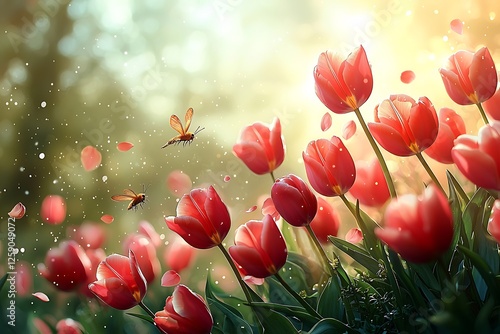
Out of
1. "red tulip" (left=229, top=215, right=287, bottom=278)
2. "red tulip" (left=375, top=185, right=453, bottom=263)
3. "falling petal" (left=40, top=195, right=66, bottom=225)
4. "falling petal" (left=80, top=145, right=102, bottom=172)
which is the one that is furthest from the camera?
"falling petal" (left=80, top=145, right=102, bottom=172)

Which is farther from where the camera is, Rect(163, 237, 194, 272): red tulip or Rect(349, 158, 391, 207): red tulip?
Rect(163, 237, 194, 272): red tulip

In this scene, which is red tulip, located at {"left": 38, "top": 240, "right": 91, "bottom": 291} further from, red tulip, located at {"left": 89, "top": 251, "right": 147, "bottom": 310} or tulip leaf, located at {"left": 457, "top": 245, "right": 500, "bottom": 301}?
tulip leaf, located at {"left": 457, "top": 245, "right": 500, "bottom": 301}

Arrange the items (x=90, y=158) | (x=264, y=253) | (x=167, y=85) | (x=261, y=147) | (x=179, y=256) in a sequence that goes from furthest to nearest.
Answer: (x=167, y=85) < (x=90, y=158) < (x=179, y=256) < (x=261, y=147) < (x=264, y=253)

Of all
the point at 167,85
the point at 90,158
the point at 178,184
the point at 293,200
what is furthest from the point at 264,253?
the point at 167,85

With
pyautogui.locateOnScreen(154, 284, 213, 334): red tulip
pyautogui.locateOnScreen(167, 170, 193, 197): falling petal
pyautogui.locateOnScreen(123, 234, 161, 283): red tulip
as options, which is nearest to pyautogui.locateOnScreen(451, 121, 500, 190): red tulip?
pyautogui.locateOnScreen(154, 284, 213, 334): red tulip

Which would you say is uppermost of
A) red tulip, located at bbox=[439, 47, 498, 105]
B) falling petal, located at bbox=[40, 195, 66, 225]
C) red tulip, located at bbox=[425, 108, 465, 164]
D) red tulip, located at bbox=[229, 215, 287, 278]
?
red tulip, located at bbox=[439, 47, 498, 105]

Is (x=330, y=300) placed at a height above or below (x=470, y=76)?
below

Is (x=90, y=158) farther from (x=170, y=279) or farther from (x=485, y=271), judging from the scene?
(x=485, y=271)

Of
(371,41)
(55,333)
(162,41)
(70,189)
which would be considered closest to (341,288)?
(55,333)
